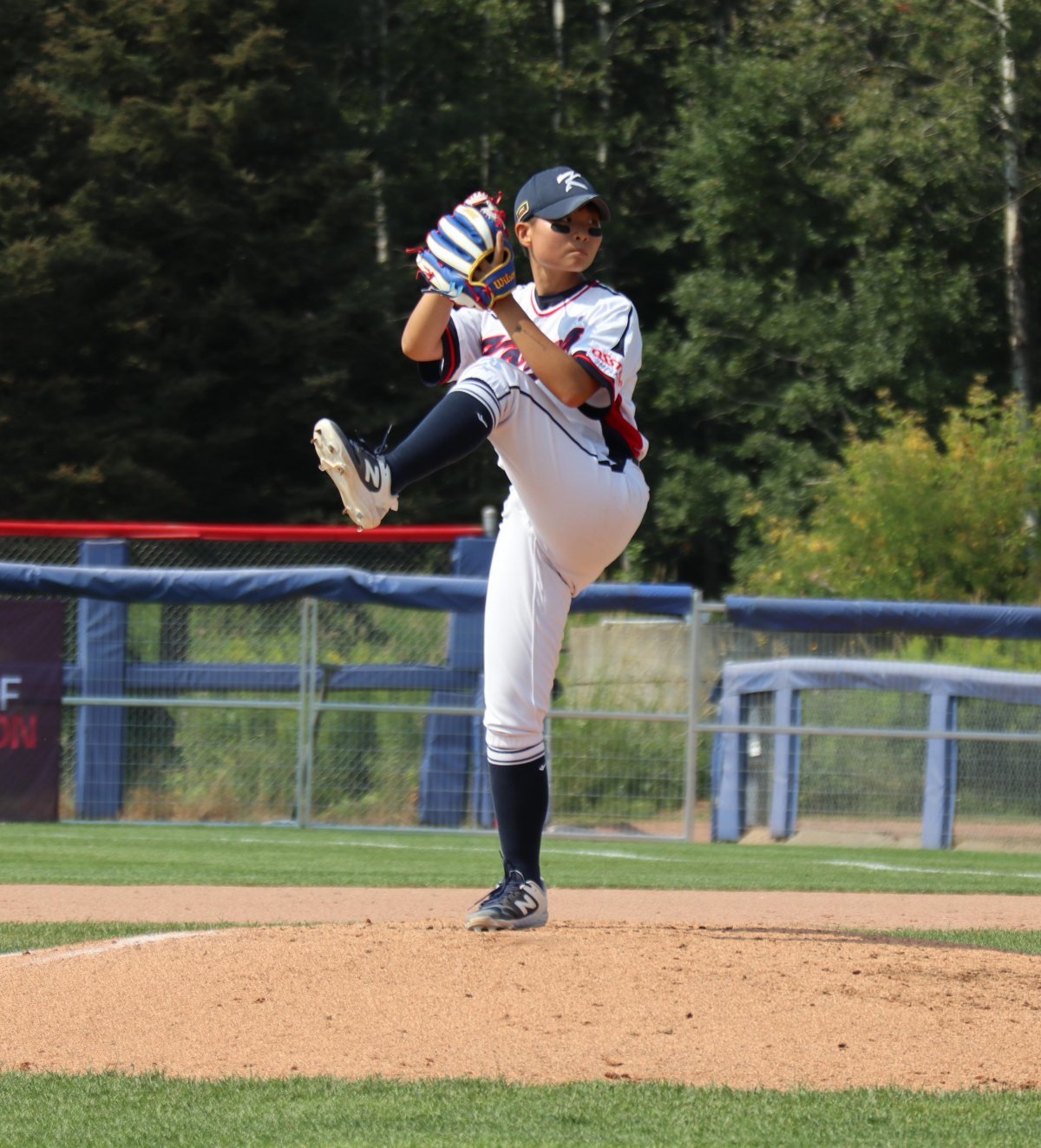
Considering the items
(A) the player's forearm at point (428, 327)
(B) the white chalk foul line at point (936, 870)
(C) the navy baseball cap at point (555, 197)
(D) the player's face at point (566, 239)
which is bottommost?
(B) the white chalk foul line at point (936, 870)

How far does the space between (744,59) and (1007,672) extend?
21.2 m

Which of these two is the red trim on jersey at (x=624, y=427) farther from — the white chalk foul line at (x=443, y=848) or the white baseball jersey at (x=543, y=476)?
the white chalk foul line at (x=443, y=848)

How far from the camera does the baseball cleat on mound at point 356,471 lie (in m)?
4.51

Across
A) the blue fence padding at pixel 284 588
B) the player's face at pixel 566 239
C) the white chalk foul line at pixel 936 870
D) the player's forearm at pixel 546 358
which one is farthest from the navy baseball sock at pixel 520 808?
the blue fence padding at pixel 284 588

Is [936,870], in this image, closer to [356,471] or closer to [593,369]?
[593,369]

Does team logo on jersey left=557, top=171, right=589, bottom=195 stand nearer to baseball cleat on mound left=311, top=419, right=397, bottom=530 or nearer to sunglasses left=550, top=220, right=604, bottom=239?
sunglasses left=550, top=220, right=604, bottom=239

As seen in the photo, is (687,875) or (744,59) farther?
(744,59)

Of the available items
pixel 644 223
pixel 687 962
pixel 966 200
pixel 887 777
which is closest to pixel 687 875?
pixel 887 777

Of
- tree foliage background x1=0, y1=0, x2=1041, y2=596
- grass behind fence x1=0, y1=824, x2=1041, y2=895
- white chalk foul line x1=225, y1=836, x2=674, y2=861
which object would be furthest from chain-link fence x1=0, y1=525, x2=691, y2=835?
tree foliage background x1=0, y1=0, x2=1041, y2=596

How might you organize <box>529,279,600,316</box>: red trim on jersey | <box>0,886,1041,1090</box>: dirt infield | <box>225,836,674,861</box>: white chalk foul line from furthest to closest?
<box>225,836,674,861</box>: white chalk foul line, <box>529,279,600,316</box>: red trim on jersey, <box>0,886,1041,1090</box>: dirt infield

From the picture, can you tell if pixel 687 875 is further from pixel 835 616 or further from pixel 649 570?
pixel 649 570

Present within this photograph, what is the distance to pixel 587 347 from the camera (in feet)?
16.0

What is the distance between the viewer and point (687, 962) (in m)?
4.80

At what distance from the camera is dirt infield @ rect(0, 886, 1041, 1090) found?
416 cm
